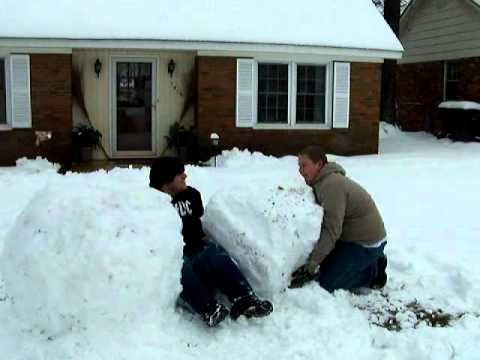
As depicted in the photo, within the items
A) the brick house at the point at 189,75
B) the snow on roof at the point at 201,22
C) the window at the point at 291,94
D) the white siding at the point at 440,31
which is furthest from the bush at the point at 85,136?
the white siding at the point at 440,31

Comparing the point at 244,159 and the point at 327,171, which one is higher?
the point at 327,171

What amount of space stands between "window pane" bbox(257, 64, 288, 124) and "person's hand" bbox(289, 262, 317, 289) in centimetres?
970

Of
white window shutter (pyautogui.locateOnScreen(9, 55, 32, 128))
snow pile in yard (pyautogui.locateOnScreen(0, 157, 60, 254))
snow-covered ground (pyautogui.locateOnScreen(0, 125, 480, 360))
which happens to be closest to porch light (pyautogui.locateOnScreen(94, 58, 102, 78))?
white window shutter (pyautogui.locateOnScreen(9, 55, 32, 128))

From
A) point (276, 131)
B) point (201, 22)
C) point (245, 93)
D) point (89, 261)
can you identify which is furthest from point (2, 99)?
point (89, 261)

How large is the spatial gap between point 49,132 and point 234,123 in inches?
146

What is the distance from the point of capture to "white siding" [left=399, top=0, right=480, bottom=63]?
18.3 metres

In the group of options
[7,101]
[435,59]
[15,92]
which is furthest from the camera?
[435,59]

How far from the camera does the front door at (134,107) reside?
48.3 feet

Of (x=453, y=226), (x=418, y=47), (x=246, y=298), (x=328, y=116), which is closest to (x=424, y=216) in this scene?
(x=453, y=226)

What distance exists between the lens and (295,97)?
49.4 feet

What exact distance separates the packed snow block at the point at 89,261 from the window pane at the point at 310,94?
426 inches

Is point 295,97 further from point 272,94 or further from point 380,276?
point 380,276

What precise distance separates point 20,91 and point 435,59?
38.9 feet

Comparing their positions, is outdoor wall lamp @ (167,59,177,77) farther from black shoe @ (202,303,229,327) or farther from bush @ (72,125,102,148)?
black shoe @ (202,303,229,327)
